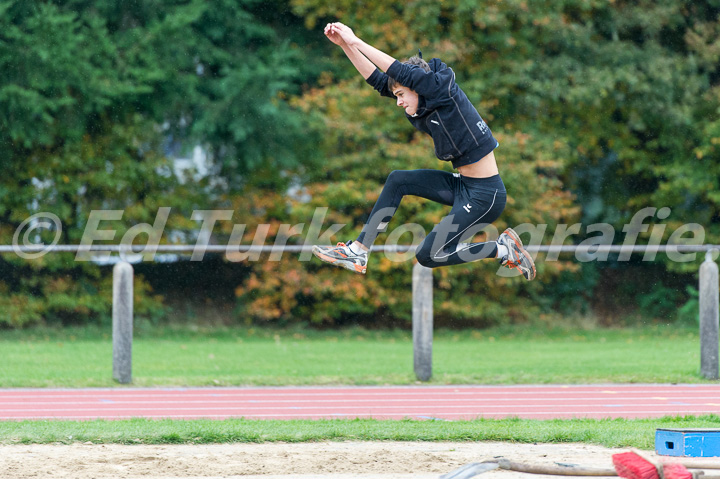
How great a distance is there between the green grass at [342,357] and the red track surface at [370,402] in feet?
1.73

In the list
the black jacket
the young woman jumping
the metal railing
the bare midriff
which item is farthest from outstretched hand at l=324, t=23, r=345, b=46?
the metal railing

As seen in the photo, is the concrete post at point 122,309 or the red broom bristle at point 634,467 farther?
the concrete post at point 122,309

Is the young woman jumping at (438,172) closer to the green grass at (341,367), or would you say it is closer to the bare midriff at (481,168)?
the bare midriff at (481,168)

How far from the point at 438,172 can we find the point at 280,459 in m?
2.41

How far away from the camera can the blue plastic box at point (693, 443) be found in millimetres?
5852

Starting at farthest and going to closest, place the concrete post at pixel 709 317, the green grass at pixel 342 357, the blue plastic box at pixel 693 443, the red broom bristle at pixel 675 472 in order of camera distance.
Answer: the green grass at pixel 342 357 < the concrete post at pixel 709 317 < the blue plastic box at pixel 693 443 < the red broom bristle at pixel 675 472

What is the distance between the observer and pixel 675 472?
473cm

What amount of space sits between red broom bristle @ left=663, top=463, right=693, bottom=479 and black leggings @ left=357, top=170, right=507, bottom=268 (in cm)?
240

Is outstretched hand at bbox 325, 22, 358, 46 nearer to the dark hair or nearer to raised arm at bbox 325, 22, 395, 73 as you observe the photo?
raised arm at bbox 325, 22, 395, 73

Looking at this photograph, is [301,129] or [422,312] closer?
[422,312]

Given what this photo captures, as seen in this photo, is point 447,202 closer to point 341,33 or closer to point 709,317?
point 341,33

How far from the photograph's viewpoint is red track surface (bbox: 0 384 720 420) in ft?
29.3
